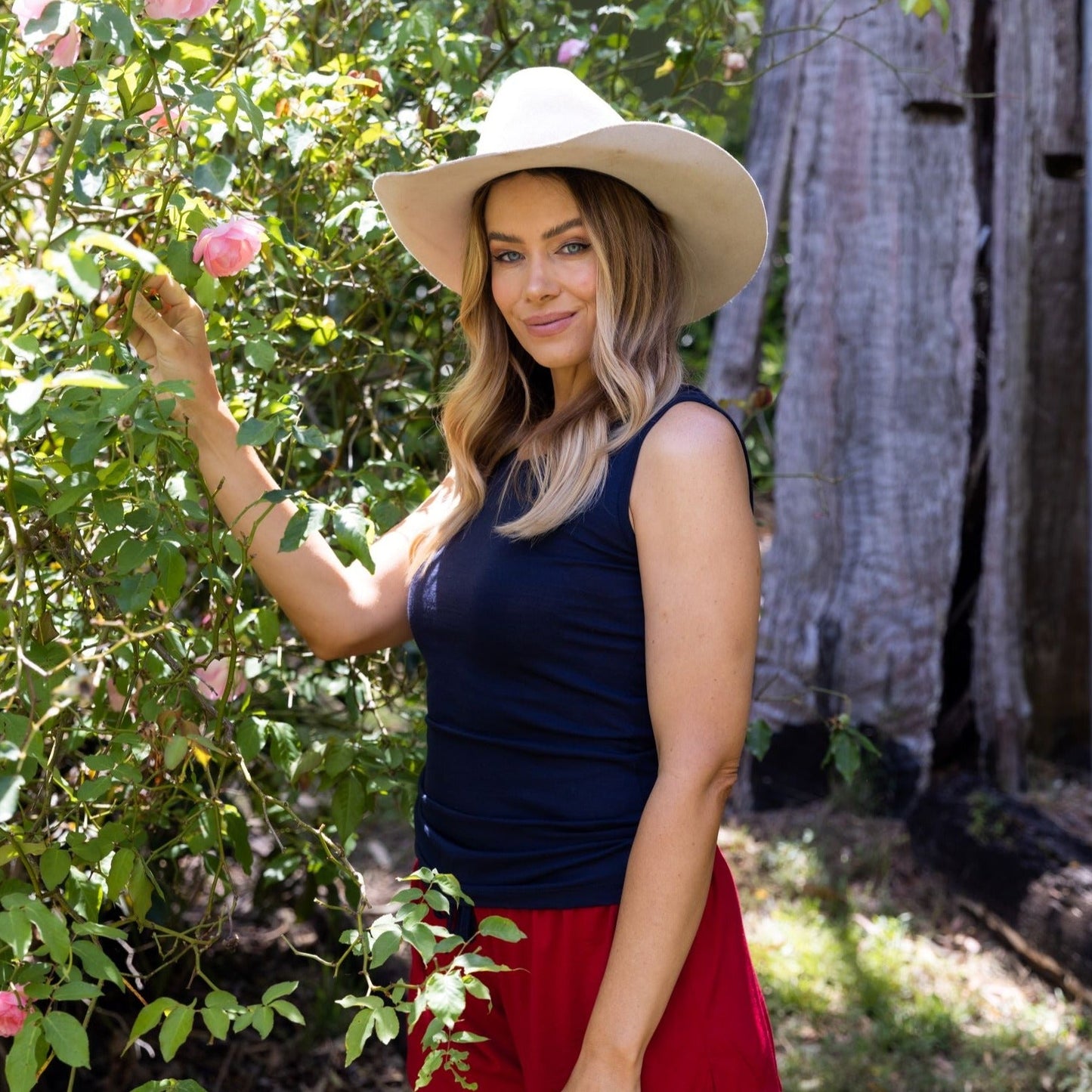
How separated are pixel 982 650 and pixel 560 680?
9.27 feet

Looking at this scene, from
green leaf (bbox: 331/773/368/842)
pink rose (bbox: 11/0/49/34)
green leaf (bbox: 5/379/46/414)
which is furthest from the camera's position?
green leaf (bbox: 331/773/368/842)

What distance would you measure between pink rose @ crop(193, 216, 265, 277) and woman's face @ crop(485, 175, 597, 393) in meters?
0.40

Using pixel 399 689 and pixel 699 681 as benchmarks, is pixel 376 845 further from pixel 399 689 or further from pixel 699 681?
pixel 699 681

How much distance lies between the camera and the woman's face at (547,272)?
6.14ft

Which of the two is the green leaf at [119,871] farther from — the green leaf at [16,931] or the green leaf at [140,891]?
the green leaf at [16,931]

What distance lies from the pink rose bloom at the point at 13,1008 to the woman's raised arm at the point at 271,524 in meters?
0.60

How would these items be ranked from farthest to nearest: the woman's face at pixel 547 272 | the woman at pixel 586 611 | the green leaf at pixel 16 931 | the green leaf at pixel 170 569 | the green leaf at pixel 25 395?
the woman's face at pixel 547 272 → the woman at pixel 586 611 → the green leaf at pixel 170 569 → the green leaf at pixel 16 931 → the green leaf at pixel 25 395

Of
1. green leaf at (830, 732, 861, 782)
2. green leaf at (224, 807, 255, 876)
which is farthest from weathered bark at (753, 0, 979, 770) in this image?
green leaf at (224, 807, 255, 876)

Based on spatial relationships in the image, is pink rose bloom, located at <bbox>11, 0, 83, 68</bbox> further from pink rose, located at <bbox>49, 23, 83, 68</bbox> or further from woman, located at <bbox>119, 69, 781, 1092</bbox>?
woman, located at <bbox>119, 69, 781, 1092</bbox>

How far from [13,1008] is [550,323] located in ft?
3.62

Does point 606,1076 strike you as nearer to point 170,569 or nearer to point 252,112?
point 170,569

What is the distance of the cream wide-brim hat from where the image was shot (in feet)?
5.99

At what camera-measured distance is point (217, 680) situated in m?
2.01

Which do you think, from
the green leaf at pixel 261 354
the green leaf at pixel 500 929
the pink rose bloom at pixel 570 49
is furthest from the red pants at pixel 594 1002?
the pink rose bloom at pixel 570 49
